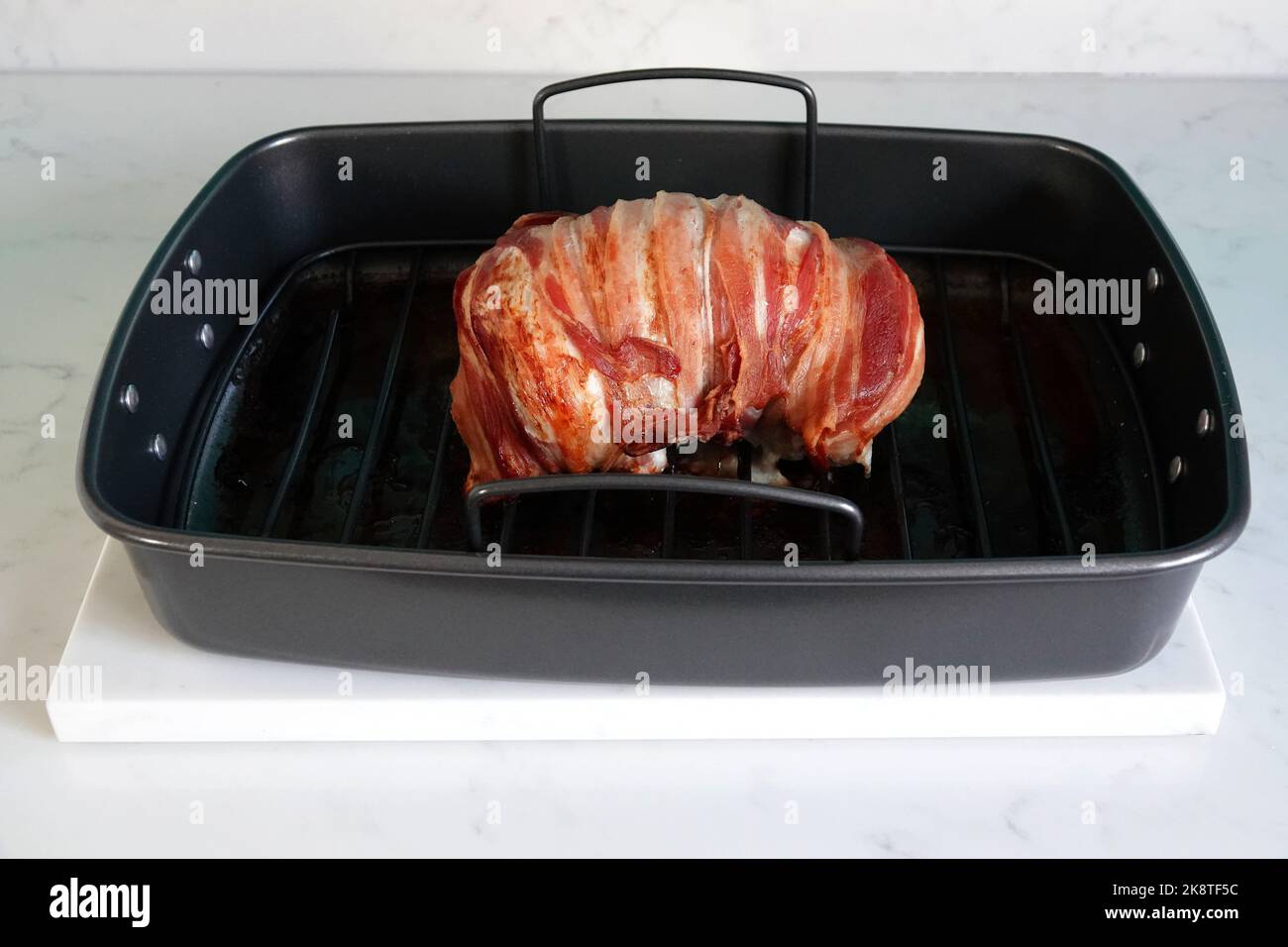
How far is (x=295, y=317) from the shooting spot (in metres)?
1.86

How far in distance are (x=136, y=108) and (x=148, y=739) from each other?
4.27ft

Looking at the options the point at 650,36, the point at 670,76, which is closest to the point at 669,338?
the point at 670,76

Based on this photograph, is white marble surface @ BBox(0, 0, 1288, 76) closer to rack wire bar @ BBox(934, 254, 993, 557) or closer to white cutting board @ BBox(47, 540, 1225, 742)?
rack wire bar @ BBox(934, 254, 993, 557)

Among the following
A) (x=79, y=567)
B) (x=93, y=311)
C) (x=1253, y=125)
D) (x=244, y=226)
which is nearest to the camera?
(x=79, y=567)

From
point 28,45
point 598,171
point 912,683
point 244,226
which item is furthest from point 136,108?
point 912,683

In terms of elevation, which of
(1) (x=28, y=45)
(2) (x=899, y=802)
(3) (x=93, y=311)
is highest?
(1) (x=28, y=45)

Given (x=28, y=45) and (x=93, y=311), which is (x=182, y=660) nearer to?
(x=93, y=311)

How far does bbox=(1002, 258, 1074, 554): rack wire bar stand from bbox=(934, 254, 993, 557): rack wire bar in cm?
7

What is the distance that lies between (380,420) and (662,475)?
51 centimetres

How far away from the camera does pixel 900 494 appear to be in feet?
5.24

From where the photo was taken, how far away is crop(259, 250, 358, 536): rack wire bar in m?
1.59

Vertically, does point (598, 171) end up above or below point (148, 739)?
above

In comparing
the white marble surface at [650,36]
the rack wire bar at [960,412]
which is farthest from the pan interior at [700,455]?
the white marble surface at [650,36]

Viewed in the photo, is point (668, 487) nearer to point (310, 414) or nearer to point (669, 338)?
point (669, 338)
